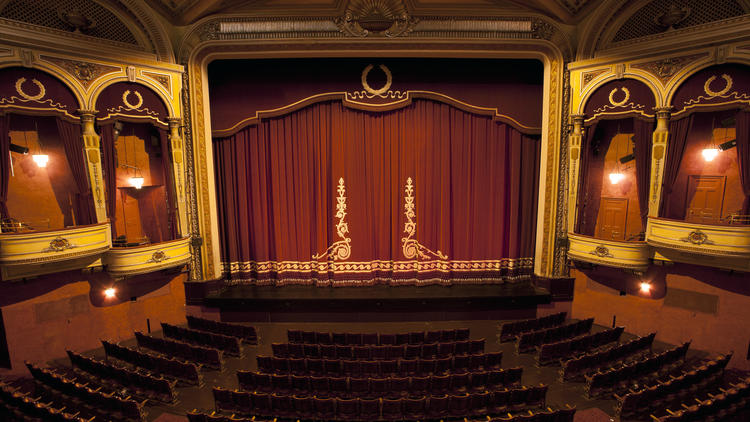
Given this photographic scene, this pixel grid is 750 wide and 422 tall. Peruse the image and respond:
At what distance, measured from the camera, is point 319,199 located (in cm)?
930

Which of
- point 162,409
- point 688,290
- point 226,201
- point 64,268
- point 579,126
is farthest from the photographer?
point 226,201

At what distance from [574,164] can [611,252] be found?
2.10 meters

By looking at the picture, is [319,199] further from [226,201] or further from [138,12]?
[138,12]

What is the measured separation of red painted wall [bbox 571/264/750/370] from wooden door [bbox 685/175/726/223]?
105 centimetres

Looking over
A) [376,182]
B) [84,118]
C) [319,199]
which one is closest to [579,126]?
[376,182]

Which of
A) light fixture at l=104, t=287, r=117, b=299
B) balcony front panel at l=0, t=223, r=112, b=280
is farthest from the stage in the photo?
balcony front panel at l=0, t=223, r=112, b=280

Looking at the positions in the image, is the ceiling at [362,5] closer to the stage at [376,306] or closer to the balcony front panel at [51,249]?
the balcony front panel at [51,249]

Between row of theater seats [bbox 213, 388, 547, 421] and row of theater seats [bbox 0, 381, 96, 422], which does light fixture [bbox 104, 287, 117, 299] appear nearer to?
row of theater seats [bbox 0, 381, 96, 422]

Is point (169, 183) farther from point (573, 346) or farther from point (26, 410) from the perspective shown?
point (573, 346)

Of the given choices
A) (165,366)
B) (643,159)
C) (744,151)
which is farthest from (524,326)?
(165,366)

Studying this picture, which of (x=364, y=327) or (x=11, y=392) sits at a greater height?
(x=11, y=392)

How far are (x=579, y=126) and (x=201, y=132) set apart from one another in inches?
343

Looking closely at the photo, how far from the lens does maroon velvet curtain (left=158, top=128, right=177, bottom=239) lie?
7910 mm

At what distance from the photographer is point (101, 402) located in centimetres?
495
